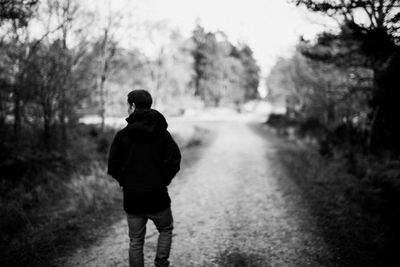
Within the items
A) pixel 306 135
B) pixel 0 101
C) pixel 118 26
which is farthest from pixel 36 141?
pixel 306 135

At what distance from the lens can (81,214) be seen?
565 centimetres

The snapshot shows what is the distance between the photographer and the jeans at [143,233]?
3096 mm

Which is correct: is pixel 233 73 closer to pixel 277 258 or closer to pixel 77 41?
pixel 77 41

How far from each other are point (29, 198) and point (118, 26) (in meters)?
8.84

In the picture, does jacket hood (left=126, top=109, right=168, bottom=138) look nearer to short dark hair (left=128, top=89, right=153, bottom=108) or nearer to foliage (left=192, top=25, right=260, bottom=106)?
short dark hair (left=128, top=89, right=153, bottom=108)

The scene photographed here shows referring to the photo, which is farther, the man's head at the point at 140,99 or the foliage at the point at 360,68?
the foliage at the point at 360,68

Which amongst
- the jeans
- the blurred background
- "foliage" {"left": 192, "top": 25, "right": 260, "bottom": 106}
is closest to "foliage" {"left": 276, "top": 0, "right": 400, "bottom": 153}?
the blurred background

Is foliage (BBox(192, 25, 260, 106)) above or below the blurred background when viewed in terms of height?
above

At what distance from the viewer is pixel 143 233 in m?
3.19

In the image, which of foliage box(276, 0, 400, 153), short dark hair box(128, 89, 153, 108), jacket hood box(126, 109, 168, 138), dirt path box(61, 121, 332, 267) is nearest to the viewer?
jacket hood box(126, 109, 168, 138)

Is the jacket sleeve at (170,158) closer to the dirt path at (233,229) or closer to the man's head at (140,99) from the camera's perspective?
the man's head at (140,99)

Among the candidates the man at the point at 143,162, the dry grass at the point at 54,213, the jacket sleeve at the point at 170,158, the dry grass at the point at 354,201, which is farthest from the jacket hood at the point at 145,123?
the dry grass at the point at 354,201

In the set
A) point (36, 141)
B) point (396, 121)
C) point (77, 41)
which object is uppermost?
point (77, 41)

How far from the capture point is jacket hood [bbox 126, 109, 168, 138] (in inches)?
115
